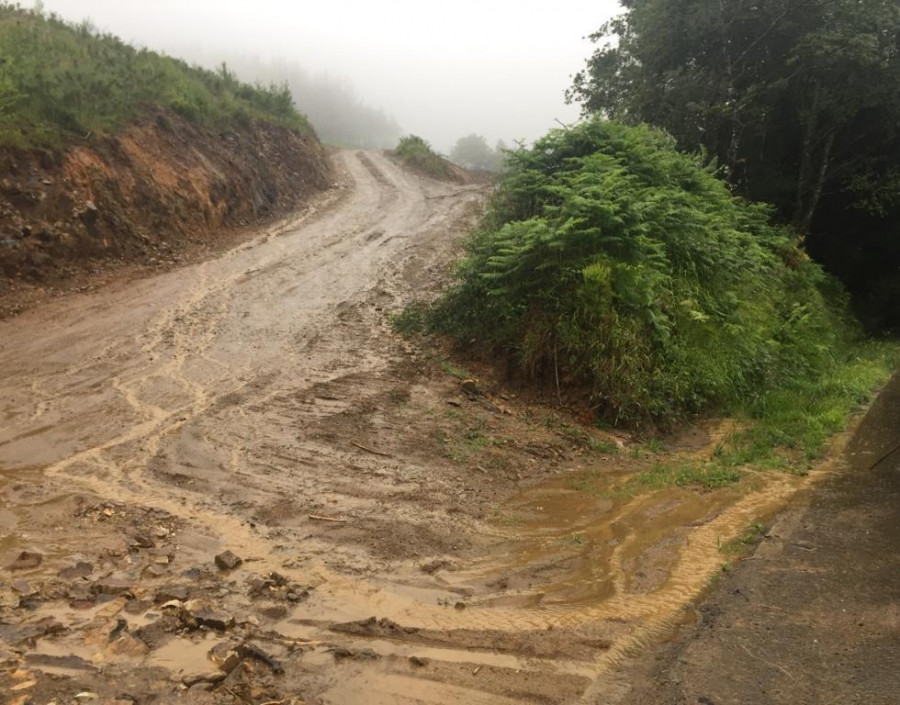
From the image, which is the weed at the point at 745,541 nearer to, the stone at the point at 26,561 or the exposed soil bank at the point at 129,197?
the stone at the point at 26,561

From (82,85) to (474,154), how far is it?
47.3 meters

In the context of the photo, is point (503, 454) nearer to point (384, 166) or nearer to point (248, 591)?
point (248, 591)

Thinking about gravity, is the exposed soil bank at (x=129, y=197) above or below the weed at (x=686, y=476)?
above

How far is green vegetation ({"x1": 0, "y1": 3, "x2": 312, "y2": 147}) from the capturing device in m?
12.3

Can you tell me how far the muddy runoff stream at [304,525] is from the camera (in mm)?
3688

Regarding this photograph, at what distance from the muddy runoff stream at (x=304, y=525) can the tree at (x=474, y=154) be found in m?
48.8

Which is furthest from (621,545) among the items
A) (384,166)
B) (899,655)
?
(384,166)

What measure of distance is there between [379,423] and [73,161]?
939 centimetres

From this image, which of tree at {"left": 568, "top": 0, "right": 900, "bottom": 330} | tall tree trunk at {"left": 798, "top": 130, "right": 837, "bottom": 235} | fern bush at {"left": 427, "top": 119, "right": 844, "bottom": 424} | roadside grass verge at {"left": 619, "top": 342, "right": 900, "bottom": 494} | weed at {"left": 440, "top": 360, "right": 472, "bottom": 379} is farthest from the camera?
tall tree trunk at {"left": 798, "top": 130, "right": 837, "bottom": 235}

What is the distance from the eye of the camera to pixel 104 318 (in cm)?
991

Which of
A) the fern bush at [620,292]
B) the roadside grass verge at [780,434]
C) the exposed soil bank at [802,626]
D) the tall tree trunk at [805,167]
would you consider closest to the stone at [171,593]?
the exposed soil bank at [802,626]

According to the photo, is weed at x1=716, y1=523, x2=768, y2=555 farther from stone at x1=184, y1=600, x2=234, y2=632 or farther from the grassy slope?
stone at x1=184, y1=600, x2=234, y2=632

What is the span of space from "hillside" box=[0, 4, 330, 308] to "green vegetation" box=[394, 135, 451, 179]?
9.19 meters

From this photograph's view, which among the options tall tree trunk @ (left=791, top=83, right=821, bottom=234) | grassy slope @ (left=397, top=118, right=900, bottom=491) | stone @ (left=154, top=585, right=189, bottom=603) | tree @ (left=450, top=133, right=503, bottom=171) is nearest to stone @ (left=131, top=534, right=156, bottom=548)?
stone @ (left=154, top=585, right=189, bottom=603)
